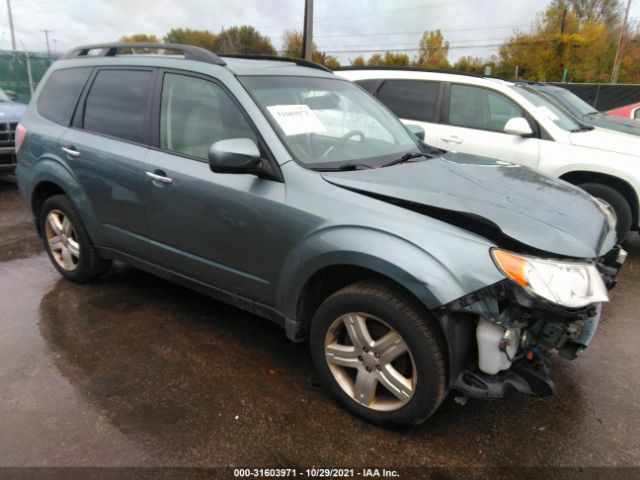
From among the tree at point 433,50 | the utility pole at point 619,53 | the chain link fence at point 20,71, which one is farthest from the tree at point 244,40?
the chain link fence at point 20,71

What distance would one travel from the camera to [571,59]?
44156 mm

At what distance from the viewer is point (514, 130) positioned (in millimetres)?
5461

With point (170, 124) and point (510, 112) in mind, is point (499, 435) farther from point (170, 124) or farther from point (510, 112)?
point (510, 112)

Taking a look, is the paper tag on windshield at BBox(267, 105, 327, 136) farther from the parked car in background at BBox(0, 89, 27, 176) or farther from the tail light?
the parked car in background at BBox(0, 89, 27, 176)

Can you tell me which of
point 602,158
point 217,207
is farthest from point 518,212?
point 602,158

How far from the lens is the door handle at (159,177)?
3140 mm

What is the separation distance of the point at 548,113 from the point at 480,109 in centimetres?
75

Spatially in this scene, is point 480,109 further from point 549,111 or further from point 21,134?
point 21,134

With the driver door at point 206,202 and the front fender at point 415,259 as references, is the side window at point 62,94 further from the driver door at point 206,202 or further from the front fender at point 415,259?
the front fender at point 415,259

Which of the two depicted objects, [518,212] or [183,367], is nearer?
[518,212]

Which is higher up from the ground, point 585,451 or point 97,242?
point 97,242

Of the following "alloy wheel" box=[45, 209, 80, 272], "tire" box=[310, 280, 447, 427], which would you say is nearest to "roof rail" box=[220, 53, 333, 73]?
"alloy wheel" box=[45, 209, 80, 272]

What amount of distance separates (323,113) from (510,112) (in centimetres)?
341

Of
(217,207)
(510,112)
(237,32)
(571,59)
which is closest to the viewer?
(217,207)
